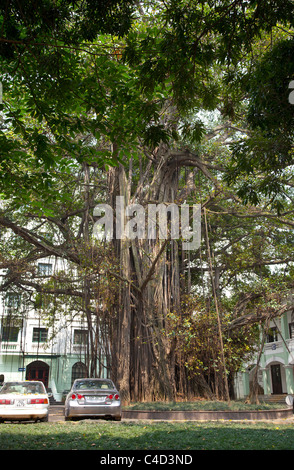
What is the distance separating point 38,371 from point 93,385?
69.5 feet

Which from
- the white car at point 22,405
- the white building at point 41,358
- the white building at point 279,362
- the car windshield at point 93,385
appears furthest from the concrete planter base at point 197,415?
the white building at point 41,358

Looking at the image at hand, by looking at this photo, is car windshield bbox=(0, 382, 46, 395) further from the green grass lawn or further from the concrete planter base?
the green grass lawn

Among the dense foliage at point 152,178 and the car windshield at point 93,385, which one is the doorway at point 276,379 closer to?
the dense foliage at point 152,178

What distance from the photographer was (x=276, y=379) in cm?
2656

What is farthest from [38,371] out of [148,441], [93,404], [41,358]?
[148,441]

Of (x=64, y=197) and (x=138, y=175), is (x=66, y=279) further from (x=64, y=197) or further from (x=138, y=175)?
(x=64, y=197)

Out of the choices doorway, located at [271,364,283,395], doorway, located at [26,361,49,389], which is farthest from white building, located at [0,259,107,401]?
doorway, located at [271,364,283,395]

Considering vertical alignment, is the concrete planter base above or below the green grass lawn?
below

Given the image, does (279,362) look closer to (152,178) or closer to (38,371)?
(38,371)

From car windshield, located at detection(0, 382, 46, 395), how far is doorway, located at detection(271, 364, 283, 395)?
20.6 meters

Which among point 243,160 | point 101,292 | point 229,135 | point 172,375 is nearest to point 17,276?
point 101,292

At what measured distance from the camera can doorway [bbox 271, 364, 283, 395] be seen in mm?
26172

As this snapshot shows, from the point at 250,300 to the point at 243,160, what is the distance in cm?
962

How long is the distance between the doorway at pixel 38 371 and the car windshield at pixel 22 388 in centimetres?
2068
